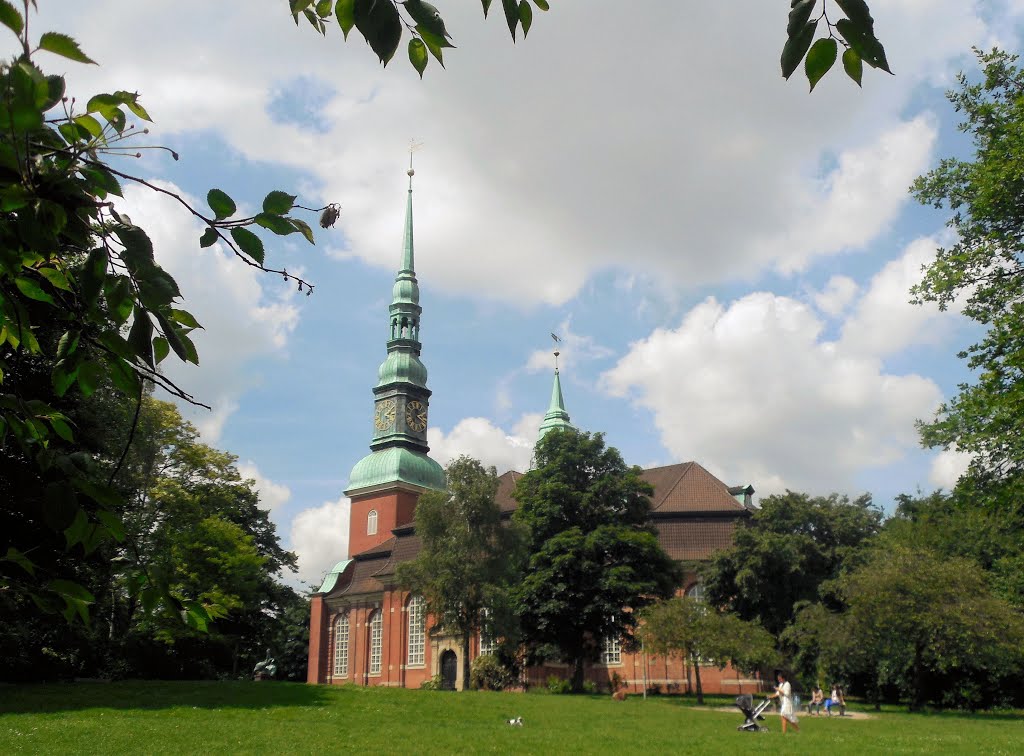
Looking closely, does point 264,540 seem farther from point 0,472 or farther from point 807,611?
point 0,472

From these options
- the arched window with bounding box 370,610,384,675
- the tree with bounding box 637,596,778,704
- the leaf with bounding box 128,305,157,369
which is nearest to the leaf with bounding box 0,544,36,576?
the leaf with bounding box 128,305,157,369

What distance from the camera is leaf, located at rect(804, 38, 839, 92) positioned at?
2.12 meters

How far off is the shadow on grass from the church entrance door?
26.7 m

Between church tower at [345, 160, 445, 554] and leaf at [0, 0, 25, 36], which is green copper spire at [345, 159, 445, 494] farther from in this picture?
leaf at [0, 0, 25, 36]

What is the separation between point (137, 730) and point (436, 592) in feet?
68.4

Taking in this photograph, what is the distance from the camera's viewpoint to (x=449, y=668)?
55219 mm

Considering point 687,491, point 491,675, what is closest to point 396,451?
point 687,491

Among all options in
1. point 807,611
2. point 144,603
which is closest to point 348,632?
point 807,611

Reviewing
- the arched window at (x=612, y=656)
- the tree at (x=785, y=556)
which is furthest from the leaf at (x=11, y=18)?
the arched window at (x=612, y=656)

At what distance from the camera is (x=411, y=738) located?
59.4ft

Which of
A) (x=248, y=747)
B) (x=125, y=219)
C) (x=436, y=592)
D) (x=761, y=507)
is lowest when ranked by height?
(x=248, y=747)

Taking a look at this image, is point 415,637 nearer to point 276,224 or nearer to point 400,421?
point 400,421

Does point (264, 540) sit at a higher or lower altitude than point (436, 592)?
higher

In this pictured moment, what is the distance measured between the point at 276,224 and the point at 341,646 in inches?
2563
